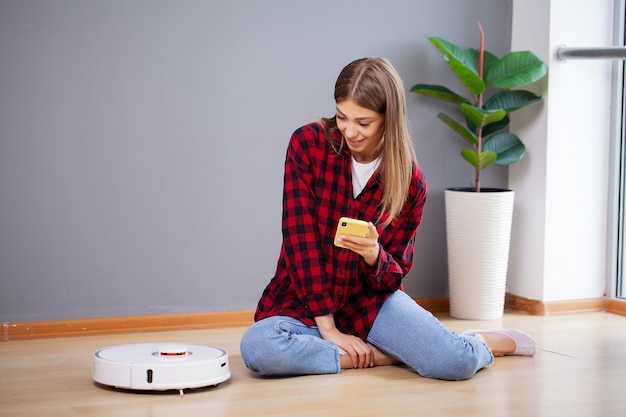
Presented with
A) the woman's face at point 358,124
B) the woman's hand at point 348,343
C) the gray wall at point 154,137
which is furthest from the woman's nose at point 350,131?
the gray wall at point 154,137

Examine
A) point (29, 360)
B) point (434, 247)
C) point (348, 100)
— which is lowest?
point (29, 360)

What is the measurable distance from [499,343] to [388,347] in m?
0.36

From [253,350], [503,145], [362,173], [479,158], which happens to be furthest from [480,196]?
[253,350]

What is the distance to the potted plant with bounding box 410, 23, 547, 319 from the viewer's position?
298 cm

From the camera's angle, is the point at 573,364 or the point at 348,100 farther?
the point at 573,364

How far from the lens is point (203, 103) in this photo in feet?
9.11

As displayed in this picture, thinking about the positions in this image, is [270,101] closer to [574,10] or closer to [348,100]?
[348,100]

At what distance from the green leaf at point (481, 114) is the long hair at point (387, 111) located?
923mm

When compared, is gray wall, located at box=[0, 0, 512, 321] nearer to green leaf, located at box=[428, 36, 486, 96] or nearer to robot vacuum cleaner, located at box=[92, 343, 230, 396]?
green leaf, located at box=[428, 36, 486, 96]

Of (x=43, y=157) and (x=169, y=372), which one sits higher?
(x=43, y=157)

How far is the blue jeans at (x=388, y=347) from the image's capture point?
6.56 feet

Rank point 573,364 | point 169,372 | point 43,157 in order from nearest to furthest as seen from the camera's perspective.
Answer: point 169,372 < point 573,364 < point 43,157

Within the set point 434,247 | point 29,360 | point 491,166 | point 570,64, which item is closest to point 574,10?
point 570,64

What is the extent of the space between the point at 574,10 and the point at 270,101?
1.17 m
